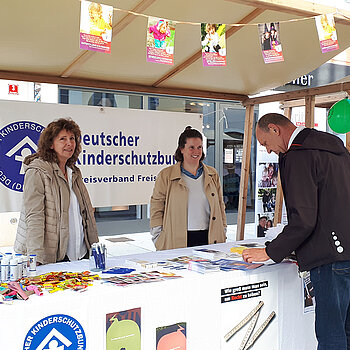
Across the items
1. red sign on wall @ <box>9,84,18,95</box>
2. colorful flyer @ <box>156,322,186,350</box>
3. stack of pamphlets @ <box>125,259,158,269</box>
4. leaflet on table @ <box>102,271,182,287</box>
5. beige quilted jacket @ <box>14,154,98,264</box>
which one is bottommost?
colorful flyer @ <box>156,322,186,350</box>

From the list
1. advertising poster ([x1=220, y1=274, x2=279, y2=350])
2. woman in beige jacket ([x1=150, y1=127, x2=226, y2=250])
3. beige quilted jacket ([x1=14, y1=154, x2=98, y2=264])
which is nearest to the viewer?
advertising poster ([x1=220, y1=274, x2=279, y2=350])

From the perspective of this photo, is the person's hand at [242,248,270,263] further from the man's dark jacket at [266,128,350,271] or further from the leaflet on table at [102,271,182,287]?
the leaflet on table at [102,271,182,287]

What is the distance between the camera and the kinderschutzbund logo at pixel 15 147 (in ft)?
12.9

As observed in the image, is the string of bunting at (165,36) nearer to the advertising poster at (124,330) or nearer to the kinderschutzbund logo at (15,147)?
the advertising poster at (124,330)

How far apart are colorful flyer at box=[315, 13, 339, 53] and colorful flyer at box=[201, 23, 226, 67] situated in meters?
0.63

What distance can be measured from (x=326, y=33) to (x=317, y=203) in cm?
138

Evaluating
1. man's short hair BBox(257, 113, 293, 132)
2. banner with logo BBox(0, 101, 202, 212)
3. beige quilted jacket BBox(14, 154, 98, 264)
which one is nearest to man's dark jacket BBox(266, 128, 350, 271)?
man's short hair BBox(257, 113, 293, 132)

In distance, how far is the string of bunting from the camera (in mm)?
2357

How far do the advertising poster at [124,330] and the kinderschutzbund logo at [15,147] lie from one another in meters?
2.48

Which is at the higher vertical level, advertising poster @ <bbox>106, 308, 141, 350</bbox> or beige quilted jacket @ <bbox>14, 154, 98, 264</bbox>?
beige quilted jacket @ <bbox>14, 154, 98, 264</bbox>

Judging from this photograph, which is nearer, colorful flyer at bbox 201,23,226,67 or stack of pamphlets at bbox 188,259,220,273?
stack of pamphlets at bbox 188,259,220,273

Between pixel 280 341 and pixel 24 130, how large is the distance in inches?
112

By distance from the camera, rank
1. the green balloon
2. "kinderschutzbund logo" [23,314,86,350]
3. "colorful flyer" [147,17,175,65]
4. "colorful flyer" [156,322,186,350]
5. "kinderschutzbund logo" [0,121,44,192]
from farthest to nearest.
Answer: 1. "kinderschutzbund logo" [0,121,44,192]
2. the green balloon
3. "colorful flyer" [147,17,175,65]
4. "colorful flyer" [156,322,186,350]
5. "kinderschutzbund logo" [23,314,86,350]

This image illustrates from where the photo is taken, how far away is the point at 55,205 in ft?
8.37
